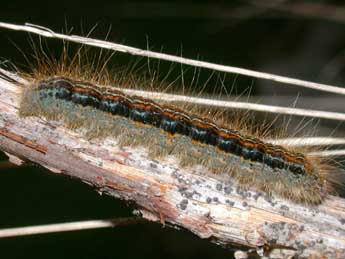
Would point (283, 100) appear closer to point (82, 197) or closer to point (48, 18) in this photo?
point (82, 197)

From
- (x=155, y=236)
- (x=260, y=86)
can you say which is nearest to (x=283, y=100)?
(x=260, y=86)

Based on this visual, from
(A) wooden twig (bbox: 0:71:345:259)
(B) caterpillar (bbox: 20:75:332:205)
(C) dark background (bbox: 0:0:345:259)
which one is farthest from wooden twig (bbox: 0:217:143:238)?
(C) dark background (bbox: 0:0:345:259)

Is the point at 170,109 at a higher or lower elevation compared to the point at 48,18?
lower

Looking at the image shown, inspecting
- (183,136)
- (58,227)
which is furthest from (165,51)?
(58,227)

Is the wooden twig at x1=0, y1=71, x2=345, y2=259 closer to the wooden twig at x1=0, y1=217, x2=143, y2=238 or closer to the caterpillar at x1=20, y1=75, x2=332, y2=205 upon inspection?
the caterpillar at x1=20, y1=75, x2=332, y2=205

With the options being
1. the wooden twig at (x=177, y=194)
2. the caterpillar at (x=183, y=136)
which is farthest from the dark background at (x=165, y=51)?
the wooden twig at (x=177, y=194)
